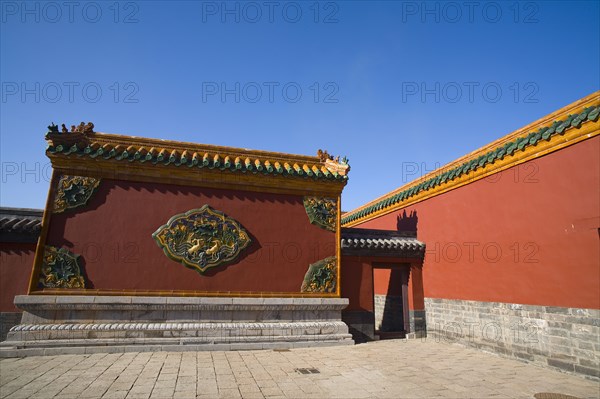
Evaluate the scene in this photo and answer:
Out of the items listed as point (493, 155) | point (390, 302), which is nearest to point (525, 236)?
point (493, 155)

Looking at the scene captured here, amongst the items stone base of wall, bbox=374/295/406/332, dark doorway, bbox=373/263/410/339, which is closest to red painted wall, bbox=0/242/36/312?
dark doorway, bbox=373/263/410/339

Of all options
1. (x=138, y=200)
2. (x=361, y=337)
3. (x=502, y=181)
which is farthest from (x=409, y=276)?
(x=138, y=200)

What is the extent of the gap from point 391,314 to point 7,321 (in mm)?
10458

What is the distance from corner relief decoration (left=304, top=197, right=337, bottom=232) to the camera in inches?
349

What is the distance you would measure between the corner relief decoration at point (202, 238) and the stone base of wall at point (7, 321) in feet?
10.2

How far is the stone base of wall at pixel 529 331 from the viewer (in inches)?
217

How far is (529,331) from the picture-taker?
21.5 ft

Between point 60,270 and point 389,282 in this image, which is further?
point 389,282

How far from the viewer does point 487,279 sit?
7.79 m

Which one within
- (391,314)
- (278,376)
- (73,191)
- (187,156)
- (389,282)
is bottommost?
(391,314)

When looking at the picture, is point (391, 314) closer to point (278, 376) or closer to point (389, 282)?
point (389, 282)

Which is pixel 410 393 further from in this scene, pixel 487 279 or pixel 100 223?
pixel 100 223

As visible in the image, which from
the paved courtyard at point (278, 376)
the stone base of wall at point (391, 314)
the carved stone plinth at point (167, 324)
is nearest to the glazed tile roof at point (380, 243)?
the carved stone plinth at point (167, 324)

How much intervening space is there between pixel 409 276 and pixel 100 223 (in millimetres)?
8383
